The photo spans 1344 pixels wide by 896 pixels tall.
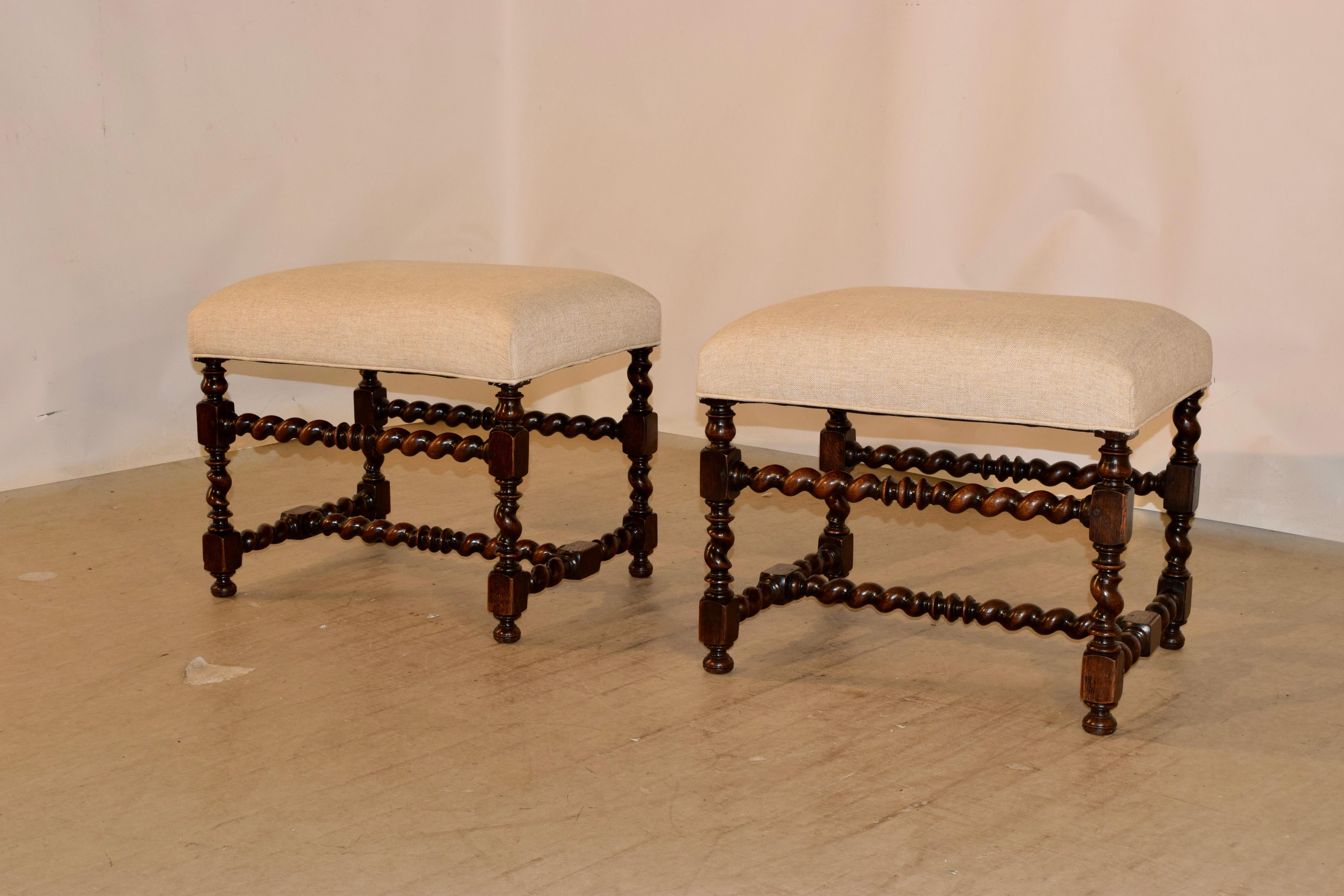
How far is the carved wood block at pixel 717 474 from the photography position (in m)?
1.73

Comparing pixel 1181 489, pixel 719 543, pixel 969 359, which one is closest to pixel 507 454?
pixel 719 543

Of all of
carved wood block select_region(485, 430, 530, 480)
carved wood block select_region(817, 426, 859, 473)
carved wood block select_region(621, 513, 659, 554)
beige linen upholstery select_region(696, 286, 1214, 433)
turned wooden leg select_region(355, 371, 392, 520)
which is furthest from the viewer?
turned wooden leg select_region(355, 371, 392, 520)

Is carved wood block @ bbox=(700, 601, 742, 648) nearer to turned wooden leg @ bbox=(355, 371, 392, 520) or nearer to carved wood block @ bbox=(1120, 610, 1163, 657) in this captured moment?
carved wood block @ bbox=(1120, 610, 1163, 657)

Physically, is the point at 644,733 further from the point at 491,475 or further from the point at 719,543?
the point at 491,475

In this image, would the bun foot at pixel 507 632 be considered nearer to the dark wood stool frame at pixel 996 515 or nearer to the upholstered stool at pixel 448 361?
the upholstered stool at pixel 448 361

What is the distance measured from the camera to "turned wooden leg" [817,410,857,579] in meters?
2.00

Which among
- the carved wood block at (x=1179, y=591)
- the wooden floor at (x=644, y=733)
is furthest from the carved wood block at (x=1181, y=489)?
the wooden floor at (x=644, y=733)

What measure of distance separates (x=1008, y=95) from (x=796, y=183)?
543mm

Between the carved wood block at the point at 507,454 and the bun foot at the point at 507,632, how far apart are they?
0.69ft

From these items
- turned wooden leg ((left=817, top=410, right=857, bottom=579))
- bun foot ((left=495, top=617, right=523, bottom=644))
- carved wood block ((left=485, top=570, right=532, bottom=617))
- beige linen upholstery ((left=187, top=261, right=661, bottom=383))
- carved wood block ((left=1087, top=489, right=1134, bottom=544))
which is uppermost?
beige linen upholstery ((left=187, top=261, right=661, bottom=383))

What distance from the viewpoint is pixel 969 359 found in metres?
1.53

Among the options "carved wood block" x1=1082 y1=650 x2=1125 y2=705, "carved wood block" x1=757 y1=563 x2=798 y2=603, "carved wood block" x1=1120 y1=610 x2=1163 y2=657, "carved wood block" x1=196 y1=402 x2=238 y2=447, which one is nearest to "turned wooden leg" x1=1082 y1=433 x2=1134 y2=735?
"carved wood block" x1=1082 y1=650 x2=1125 y2=705

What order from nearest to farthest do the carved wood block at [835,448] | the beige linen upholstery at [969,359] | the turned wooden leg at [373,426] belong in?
the beige linen upholstery at [969,359] < the carved wood block at [835,448] < the turned wooden leg at [373,426]

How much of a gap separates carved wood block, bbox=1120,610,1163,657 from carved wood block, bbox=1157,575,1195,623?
8 centimetres
